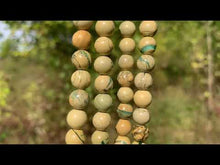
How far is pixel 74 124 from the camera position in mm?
544

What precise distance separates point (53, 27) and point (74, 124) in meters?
1.32

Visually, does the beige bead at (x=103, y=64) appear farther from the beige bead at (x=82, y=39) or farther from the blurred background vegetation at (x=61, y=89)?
the blurred background vegetation at (x=61, y=89)

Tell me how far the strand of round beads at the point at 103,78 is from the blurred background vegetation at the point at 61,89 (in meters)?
1.09

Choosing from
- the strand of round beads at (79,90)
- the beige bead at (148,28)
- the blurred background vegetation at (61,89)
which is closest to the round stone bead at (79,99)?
the strand of round beads at (79,90)

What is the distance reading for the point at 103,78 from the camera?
0.58m

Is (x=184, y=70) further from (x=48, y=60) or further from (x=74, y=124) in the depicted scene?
(x=74, y=124)

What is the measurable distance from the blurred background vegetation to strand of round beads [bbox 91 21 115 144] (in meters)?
1.09

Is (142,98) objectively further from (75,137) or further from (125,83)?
(75,137)

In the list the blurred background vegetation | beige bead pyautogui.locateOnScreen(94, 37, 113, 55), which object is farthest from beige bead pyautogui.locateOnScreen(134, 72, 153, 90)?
the blurred background vegetation

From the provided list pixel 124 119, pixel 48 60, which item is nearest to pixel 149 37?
pixel 124 119

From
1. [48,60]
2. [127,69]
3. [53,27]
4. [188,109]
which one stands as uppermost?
[53,27]

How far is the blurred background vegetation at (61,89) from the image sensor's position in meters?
1.79

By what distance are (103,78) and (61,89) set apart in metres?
1.38

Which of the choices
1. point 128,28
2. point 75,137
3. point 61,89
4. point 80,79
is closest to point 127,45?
point 128,28
